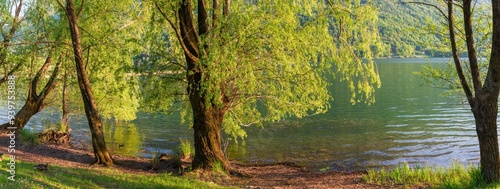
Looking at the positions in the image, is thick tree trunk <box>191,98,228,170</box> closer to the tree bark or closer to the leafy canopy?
the tree bark

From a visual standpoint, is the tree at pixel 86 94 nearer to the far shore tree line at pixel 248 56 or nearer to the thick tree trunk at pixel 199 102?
the far shore tree line at pixel 248 56

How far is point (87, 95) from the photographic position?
594 inches

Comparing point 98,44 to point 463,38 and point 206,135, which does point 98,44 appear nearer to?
point 206,135

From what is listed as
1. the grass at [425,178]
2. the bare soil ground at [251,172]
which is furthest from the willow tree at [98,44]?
the grass at [425,178]

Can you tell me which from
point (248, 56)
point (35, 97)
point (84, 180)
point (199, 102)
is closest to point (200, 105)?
point (199, 102)

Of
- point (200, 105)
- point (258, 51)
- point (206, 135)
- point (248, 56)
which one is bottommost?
point (206, 135)

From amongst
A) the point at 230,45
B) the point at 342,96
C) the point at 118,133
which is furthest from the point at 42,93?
the point at 342,96

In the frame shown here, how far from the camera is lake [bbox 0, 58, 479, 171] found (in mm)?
22256

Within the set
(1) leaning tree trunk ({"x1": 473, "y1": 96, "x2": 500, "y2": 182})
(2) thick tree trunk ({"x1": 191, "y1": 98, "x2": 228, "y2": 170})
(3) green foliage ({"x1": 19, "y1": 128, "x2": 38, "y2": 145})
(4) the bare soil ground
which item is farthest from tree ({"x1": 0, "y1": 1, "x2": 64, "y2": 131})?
(1) leaning tree trunk ({"x1": 473, "y1": 96, "x2": 500, "y2": 182})

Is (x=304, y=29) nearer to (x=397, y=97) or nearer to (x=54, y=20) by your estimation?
(x=54, y=20)

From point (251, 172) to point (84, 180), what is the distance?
287 inches

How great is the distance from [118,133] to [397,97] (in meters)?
35.1

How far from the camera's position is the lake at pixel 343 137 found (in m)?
22.3

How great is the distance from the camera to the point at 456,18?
15055 mm
